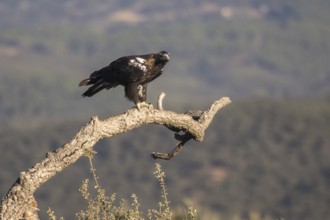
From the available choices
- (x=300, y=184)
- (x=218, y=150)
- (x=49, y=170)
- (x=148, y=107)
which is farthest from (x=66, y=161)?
(x=218, y=150)

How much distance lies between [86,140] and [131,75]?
3572mm

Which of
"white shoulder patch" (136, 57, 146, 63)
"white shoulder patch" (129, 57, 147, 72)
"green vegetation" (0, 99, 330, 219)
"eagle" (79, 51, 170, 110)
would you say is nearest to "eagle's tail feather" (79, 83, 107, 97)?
"eagle" (79, 51, 170, 110)

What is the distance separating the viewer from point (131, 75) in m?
11.9

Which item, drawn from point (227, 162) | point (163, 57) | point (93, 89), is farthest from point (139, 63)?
point (227, 162)

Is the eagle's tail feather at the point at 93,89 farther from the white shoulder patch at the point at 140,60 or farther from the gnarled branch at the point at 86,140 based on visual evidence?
the gnarled branch at the point at 86,140

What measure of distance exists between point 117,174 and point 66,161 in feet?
401

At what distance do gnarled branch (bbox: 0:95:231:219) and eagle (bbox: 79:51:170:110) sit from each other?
1449mm

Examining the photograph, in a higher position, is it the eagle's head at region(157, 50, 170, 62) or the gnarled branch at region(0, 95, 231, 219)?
the eagle's head at region(157, 50, 170, 62)

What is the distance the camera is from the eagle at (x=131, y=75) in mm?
11562

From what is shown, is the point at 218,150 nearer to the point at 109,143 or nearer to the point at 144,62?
the point at 109,143

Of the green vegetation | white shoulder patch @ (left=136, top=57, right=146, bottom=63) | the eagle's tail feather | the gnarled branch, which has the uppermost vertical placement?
the green vegetation

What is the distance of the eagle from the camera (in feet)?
37.9

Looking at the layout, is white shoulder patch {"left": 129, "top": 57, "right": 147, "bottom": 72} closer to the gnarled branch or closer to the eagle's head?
the eagle's head

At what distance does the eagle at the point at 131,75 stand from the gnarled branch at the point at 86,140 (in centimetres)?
145
